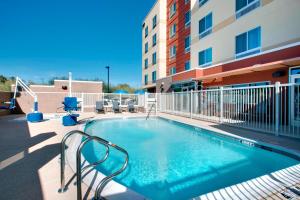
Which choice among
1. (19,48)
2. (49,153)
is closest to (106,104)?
(49,153)

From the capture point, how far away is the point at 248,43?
1180 cm

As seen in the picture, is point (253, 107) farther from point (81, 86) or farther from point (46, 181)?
point (81, 86)

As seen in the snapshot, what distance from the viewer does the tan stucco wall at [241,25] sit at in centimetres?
923

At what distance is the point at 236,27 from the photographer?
1268 centimetres

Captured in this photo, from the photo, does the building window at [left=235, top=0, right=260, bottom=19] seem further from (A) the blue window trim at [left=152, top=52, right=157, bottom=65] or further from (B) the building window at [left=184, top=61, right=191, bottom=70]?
(A) the blue window trim at [left=152, top=52, right=157, bottom=65]

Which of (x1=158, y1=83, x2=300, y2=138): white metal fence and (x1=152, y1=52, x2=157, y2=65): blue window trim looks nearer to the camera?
(x1=158, y1=83, x2=300, y2=138): white metal fence

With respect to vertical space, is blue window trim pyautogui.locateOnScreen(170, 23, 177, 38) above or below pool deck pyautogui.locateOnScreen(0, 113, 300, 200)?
above

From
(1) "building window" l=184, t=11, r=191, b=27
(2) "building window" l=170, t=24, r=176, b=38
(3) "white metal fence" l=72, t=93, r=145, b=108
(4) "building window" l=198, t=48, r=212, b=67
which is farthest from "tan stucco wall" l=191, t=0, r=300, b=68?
(3) "white metal fence" l=72, t=93, r=145, b=108

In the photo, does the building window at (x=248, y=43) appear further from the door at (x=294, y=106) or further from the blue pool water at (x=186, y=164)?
the blue pool water at (x=186, y=164)

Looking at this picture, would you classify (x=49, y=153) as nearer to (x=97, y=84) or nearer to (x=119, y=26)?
(x=97, y=84)

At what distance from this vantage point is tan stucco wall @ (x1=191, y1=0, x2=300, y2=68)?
923 cm

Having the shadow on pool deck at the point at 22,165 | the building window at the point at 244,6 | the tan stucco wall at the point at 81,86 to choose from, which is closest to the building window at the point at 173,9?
the building window at the point at 244,6

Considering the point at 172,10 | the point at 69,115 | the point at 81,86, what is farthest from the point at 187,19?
the point at 69,115

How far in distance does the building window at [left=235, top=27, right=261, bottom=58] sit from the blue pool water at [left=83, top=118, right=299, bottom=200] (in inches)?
291
